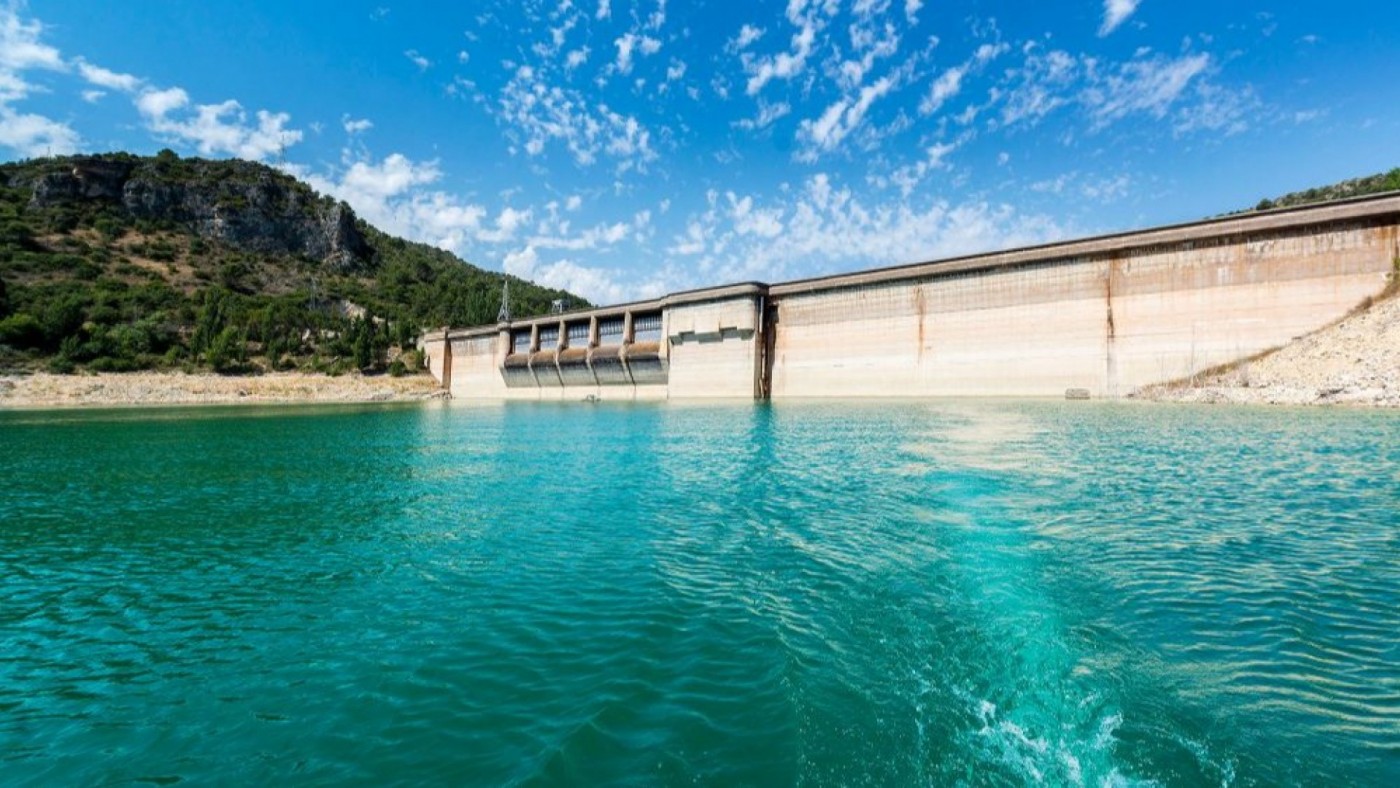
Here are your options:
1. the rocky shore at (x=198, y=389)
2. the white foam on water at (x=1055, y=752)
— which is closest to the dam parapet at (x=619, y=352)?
the rocky shore at (x=198, y=389)

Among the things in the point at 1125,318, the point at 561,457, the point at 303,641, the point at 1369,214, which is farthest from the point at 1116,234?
the point at 303,641

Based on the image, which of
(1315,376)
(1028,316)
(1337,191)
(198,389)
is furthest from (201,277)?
(1337,191)

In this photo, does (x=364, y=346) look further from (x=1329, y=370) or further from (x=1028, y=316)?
(x=1329, y=370)

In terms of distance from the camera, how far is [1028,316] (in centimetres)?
3934

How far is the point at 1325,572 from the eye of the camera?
6949mm

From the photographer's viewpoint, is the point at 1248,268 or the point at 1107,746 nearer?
the point at 1107,746

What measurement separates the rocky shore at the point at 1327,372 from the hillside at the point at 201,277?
80037 millimetres

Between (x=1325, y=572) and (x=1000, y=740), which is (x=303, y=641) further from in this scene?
(x=1325, y=572)

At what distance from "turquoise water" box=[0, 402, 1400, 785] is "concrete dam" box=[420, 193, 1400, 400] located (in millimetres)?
23676

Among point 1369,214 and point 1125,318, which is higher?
point 1369,214

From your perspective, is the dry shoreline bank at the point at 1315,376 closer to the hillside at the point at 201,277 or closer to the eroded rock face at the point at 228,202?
the hillside at the point at 201,277

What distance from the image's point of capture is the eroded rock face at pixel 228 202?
110 meters

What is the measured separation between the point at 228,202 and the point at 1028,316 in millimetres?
136567

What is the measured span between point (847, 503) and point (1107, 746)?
734 centimetres
